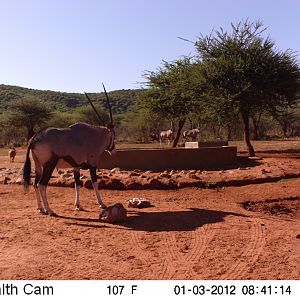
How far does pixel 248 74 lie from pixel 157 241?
49.8ft

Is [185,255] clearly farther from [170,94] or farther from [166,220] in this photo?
[170,94]

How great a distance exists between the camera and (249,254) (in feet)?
21.5

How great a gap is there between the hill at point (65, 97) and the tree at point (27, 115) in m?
22.9

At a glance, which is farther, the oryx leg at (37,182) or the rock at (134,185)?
the rock at (134,185)

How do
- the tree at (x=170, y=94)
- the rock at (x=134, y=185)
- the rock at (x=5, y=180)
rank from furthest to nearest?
the tree at (x=170, y=94), the rock at (x=5, y=180), the rock at (x=134, y=185)

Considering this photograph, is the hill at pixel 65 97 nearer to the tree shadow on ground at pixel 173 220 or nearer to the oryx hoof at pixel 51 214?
the oryx hoof at pixel 51 214

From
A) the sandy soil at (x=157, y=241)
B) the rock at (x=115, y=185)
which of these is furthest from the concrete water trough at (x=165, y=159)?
the sandy soil at (x=157, y=241)

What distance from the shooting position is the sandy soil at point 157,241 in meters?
5.84

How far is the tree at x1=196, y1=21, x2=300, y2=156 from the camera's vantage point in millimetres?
20656

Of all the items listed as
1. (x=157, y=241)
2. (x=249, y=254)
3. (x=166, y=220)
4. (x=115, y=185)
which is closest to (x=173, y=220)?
(x=166, y=220)

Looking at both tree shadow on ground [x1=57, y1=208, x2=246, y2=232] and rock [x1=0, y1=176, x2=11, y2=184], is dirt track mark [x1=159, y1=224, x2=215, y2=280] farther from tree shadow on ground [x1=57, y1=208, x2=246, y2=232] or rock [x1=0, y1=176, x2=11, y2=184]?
rock [x1=0, y1=176, x2=11, y2=184]

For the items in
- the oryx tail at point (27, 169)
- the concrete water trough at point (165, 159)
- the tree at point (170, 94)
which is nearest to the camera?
the oryx tail at point (27, 169)
